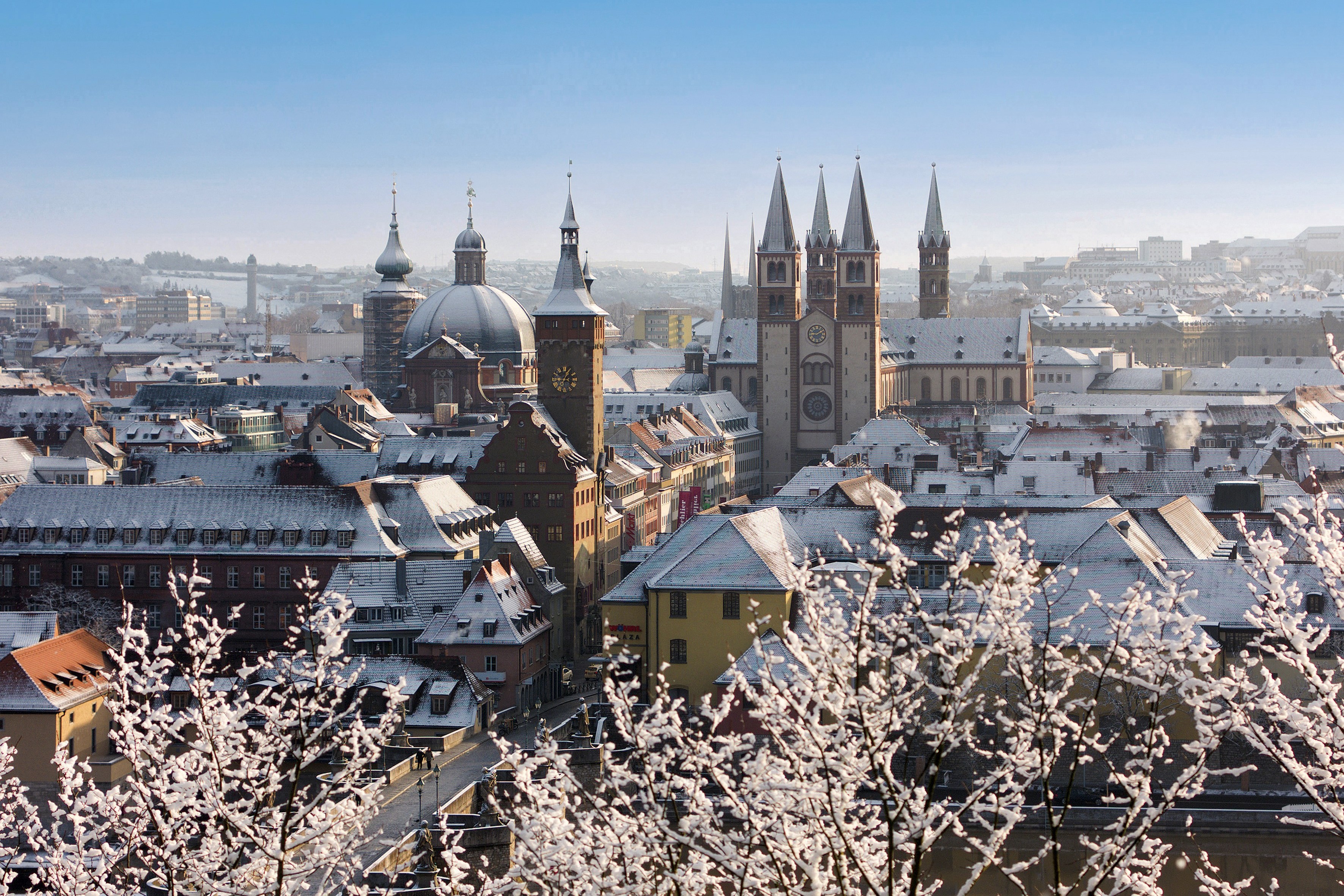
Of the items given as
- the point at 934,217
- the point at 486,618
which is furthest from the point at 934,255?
the point at 486,618

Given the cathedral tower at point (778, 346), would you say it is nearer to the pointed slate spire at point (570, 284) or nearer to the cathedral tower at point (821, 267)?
the cathedral tower at point (821, 267)

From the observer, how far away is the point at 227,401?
14862 centimetres

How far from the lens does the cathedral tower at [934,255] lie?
552ft

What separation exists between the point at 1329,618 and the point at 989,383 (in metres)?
96.5

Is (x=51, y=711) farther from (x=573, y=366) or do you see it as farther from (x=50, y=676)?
(x=573, y=366)

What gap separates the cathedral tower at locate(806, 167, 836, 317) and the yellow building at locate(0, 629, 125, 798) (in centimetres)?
9112

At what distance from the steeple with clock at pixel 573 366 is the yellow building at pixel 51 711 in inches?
1409

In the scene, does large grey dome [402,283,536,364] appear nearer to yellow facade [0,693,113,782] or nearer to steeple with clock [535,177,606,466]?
steeple with clock [535,177,606,466]

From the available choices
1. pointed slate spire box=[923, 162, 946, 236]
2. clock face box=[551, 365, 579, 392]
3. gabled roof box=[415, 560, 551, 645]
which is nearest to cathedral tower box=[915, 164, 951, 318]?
pointed slate spire box=[923, 162, 946, 236]

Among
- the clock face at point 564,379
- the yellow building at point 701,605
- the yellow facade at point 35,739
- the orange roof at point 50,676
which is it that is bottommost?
the yellow facade at point 35,739

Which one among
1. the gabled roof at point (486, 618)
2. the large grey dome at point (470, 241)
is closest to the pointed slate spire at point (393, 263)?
the large grey dome at point (470, 241)

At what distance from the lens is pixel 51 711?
56.9 m

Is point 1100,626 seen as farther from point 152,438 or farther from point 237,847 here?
point 152,438

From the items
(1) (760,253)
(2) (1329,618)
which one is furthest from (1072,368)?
(2) (1329,618)
